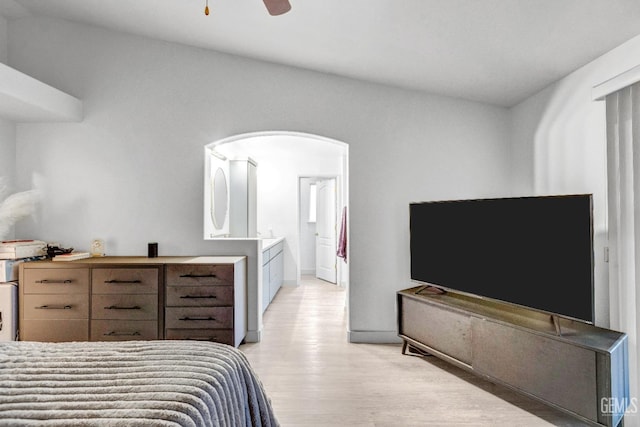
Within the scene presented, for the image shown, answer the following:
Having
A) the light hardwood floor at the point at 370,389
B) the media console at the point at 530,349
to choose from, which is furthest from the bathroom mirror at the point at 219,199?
the media console at the point at 530,349

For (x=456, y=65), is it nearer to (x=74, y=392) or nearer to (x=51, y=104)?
(x=74, y=392)

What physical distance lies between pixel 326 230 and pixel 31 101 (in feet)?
16.7

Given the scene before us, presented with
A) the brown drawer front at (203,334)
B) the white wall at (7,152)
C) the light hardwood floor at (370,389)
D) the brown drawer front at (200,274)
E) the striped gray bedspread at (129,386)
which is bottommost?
the light hardwood floor at (370,389)

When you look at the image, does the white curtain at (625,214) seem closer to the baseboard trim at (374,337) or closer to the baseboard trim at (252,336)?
the baseboard trim at (374,337)

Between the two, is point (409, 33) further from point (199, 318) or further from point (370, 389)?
point (199, 318)

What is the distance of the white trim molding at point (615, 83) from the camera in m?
2.10

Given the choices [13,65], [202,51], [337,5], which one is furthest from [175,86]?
[337,5]

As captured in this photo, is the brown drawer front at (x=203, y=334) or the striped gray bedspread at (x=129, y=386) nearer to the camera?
the striped gray bedspread at (x=129, y=386)

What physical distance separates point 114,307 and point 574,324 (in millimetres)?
3487

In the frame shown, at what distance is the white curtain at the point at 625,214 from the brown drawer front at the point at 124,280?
11.0 feet

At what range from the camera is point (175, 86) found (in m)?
3.75

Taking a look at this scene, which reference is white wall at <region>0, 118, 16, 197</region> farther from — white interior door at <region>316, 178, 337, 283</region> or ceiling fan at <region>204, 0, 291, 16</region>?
white interior door at <region>316, 178, 337, 283</region>

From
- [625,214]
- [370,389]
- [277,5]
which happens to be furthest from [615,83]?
[370,389]

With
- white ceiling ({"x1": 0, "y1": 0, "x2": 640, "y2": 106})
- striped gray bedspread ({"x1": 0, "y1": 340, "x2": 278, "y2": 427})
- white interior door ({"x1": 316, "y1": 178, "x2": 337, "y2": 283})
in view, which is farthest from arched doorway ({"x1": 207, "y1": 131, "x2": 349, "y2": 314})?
striped gray bedspread ({"x1": 0, "y1": 340, "x2": 278, "y2": 427})
